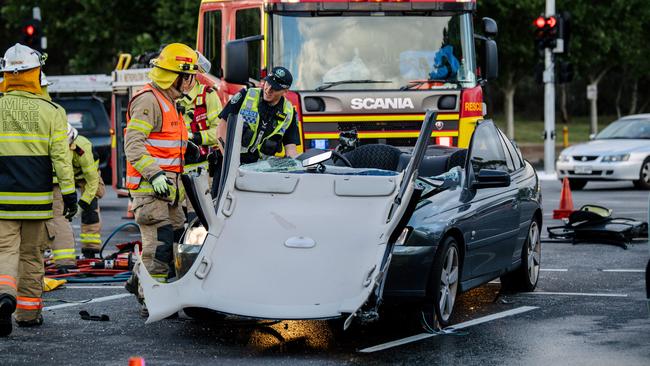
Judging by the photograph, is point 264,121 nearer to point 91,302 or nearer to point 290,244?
point 91,302

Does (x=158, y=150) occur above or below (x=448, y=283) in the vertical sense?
above

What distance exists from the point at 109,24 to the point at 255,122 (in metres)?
28.8

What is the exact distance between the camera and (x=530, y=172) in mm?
11555

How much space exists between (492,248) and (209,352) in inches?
102

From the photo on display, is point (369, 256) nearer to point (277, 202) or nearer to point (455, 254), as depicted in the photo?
point (277, 202)

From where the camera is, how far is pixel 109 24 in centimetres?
3841

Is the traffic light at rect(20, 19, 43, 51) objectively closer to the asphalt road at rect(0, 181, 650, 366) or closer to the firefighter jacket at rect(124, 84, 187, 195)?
the asphalt road at rect(0, 181, 650, 366)

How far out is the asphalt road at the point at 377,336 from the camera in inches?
318

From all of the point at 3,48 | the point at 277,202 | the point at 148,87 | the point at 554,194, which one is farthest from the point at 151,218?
the point at 3,48

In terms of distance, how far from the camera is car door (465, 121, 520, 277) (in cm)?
962

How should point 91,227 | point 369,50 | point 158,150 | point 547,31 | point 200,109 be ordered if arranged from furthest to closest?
point 547,31 → point 369,50 → point 91,227 → point 200,109 → point 158,150

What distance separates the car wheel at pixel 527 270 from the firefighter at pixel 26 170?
11.9 ft

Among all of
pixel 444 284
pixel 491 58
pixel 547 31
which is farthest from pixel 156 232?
pixel 547 31

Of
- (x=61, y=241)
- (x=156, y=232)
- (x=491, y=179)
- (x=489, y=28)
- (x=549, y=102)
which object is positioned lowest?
(x=61, y=241)
